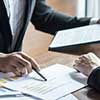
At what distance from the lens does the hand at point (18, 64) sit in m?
1.20

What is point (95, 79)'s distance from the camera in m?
1.13

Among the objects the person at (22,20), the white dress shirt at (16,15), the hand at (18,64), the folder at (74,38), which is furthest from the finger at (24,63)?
the white dress shirt at (16,15)

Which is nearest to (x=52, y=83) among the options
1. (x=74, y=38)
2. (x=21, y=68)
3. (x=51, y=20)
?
(x=21, y=68)

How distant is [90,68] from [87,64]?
0.03 m

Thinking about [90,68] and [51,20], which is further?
[51,20]

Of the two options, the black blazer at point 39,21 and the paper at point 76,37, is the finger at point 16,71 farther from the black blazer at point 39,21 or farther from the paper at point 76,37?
the black blazer at point 39,21

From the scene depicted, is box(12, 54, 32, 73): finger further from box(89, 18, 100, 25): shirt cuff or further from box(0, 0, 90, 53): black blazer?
box(89, 18, 100, 25): shirt cuff

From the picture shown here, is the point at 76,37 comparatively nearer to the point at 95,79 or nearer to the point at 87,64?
the point at 87,64

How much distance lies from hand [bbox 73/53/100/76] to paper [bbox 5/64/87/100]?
0.02 m

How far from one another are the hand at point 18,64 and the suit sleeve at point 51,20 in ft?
2.00

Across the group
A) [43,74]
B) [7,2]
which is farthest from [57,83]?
[7,2]

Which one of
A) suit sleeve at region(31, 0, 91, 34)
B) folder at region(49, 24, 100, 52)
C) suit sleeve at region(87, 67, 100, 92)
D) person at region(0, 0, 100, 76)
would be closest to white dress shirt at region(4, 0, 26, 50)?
person at region(0, 0, 100, 76)

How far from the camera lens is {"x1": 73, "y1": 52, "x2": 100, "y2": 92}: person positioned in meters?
1.13

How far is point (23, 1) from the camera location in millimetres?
1750
